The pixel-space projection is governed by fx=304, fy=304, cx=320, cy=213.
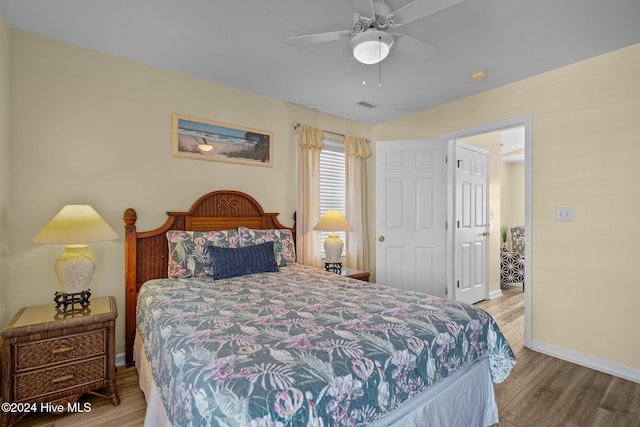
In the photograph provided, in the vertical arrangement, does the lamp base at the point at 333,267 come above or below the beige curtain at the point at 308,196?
below

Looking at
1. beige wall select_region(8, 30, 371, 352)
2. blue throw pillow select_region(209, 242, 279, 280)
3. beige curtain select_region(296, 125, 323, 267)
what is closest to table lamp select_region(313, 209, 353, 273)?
beige curtain select_region(296, 125, 323, 267)

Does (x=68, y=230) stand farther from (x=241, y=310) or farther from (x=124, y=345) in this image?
(x=241, y=310)

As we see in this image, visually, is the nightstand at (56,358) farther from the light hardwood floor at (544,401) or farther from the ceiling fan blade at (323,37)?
the ceiling fan blade at (323,37)

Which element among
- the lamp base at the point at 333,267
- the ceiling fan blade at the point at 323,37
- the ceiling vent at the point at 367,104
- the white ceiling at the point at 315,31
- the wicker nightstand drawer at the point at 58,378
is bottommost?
the wicker nightstand drawer at the point at 58,378

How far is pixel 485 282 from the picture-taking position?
4590 millimetres

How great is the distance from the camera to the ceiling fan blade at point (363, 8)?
73.4 inches

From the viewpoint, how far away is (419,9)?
1686mm

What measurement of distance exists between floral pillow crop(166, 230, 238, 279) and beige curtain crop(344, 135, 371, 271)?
197 centimetres

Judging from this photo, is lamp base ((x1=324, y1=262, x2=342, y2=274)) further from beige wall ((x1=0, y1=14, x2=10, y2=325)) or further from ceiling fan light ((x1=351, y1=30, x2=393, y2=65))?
beige wall ((x1=0, y1=14, x2=10, y2=325))

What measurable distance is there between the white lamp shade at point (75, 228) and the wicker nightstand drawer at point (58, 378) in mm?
810

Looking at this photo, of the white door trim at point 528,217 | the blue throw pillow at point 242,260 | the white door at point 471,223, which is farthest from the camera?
the white door at point 471,223

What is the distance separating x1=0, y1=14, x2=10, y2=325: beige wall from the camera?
6.89 ft

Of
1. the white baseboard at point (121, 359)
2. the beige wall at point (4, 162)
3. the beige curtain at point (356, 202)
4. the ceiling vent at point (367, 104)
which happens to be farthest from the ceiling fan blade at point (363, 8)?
the white baseboard at point (121, 359)

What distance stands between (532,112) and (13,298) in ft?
15.6
